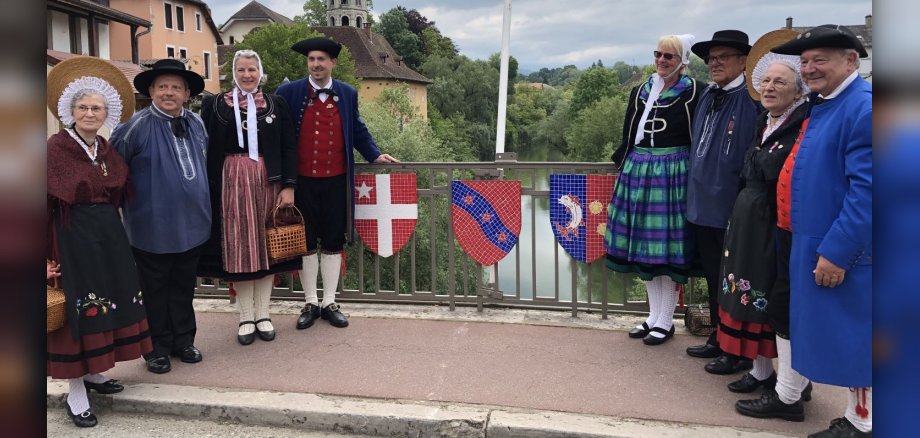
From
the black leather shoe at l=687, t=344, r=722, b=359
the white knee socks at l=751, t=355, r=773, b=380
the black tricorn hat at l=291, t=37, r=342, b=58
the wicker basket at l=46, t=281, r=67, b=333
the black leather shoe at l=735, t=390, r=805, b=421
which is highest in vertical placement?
the black tricorn hat at l=291, t=37, r=342, b=58

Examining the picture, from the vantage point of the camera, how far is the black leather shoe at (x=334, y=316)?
5.11 m

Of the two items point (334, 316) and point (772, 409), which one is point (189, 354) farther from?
point (772, 409)

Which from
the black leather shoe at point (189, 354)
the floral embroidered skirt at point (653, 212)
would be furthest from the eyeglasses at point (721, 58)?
the black leather shoe at point (189, 354)

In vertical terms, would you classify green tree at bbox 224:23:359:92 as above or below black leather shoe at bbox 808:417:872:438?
above

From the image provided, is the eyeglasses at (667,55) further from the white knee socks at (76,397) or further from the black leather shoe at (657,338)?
the white knee socks at (76,397)

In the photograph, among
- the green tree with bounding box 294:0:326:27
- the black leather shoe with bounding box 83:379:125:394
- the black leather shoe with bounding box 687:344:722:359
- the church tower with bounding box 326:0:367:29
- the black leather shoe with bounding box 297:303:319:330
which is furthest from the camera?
the church tower with bounding box 326:0:367:29

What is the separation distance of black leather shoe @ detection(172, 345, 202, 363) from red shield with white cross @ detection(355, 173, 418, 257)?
1.62 m

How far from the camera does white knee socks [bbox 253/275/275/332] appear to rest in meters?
4.86

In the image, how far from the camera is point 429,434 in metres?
3.44

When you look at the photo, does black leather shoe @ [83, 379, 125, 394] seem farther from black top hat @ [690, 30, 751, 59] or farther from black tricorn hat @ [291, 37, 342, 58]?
black top hat @ [690, 30, 751, 59]

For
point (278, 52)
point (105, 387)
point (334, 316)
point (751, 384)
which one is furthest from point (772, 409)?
point (278, 52)

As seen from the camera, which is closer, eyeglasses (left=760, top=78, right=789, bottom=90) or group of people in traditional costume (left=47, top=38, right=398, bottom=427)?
eyeglasses (left=760, top=78, right=789, bottom=90)

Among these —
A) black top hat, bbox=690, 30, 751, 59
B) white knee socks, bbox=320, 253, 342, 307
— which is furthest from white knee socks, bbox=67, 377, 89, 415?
black top hat, bbox=690, 30, 751, 59

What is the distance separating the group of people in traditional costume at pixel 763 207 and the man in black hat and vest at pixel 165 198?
2.81 m
